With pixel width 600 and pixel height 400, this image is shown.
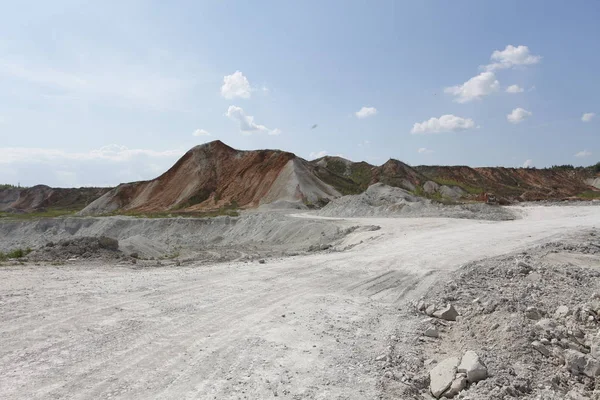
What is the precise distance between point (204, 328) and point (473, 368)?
13.8ft

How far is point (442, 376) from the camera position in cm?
550

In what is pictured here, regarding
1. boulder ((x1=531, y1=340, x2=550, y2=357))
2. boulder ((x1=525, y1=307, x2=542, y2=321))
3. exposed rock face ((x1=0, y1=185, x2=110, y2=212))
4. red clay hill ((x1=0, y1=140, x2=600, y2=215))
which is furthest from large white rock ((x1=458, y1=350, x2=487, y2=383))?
exposed rock face ((x1=0, y1=185, x2=110, y2=212))

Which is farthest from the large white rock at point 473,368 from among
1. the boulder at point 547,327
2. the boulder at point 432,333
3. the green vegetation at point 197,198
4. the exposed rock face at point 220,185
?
the green vegetation at point 197,198

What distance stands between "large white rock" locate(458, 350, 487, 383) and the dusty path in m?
1.17

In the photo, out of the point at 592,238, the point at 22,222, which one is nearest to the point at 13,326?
the point at 592,238

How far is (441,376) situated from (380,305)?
3518mm

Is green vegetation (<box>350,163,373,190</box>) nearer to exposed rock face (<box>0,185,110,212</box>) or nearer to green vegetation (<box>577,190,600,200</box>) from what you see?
green vegetation (<box>577,190,600,200</box>)

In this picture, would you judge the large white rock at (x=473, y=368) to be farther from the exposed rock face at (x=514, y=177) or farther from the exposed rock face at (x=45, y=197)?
the exposed rock face at (x=45, y=197)

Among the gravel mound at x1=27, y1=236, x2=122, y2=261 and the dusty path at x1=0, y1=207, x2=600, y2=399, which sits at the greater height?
the gravel mound at x1=27, y1=236, x2=122, y2=261

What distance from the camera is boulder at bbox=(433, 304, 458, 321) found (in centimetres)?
789

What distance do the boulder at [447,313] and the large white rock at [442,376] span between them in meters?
2.04

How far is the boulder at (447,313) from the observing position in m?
7.89

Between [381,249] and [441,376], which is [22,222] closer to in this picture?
[381,249]

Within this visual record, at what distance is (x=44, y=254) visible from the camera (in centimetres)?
1508
